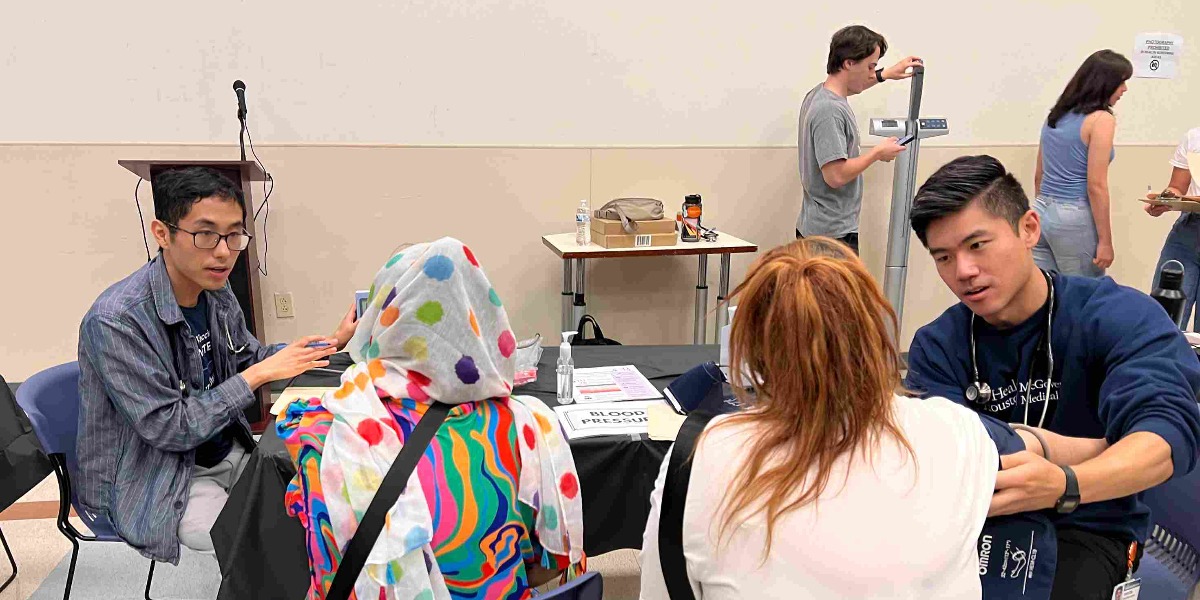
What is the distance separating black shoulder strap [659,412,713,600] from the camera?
917 millimetres

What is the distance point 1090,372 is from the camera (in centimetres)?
130

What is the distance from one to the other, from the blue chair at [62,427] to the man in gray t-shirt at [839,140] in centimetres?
268

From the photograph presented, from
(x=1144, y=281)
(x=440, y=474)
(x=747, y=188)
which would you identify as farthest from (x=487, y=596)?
(x=1144, y=281)

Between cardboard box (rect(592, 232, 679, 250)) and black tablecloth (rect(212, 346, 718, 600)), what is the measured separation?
4.81 feet

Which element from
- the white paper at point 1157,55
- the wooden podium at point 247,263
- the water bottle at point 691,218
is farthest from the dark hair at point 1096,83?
the wooden podium at point 247,263

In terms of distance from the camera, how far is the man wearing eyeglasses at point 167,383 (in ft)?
5.34

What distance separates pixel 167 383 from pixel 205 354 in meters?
0.22

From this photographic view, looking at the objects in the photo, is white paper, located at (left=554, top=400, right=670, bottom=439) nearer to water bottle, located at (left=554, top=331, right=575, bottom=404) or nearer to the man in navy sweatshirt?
water bottle, located at (left=554, top=331, right=575, bottom=404)

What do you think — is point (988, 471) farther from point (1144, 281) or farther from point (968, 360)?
point (1144, 281)

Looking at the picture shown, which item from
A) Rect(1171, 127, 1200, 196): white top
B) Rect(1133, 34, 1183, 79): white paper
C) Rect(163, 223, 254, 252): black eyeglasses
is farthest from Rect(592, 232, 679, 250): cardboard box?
Rect(1133, 34, 1183, 79): white paper

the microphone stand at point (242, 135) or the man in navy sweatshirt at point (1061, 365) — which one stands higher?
the microphone stand at point (242, 135)

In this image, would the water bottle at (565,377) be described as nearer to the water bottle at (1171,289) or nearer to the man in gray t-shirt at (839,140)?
the water bottle at (1171,289)

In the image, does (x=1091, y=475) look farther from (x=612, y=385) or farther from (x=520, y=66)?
(x=520, y=66)

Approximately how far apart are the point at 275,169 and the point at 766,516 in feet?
10.8
